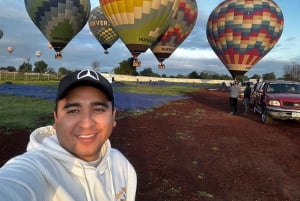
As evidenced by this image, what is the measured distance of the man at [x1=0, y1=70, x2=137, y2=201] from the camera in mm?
1812

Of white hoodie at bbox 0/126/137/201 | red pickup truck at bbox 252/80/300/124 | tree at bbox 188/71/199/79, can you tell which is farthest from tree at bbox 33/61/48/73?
white hoodie at bbox 0/126/137/201

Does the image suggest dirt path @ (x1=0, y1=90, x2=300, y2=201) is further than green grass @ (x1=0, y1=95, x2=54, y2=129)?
No

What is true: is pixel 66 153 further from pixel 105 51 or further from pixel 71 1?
pixel 105 51

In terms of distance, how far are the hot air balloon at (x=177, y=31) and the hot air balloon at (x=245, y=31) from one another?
404 centimetres

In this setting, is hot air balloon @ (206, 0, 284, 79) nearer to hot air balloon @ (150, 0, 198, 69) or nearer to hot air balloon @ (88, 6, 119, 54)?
hot air balloon @ (150, 0, 198, 69)

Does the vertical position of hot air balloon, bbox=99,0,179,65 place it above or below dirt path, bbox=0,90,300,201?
above

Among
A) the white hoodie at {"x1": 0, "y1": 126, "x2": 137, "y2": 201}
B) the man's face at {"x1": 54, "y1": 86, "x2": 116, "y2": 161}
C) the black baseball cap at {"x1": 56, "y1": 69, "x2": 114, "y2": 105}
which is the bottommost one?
the white hoodie at {"x1": 0, "y1": 126, "x2": 137, "y2": 201}

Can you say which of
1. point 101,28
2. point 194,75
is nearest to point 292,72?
point 194,75

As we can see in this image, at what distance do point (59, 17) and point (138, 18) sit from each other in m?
11.6

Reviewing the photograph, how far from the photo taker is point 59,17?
3375 centimetres

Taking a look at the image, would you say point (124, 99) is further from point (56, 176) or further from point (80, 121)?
point (56, 176)

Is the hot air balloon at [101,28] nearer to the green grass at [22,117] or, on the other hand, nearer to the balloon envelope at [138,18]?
the balloon envelope at [138,18]

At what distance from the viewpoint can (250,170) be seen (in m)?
7.86

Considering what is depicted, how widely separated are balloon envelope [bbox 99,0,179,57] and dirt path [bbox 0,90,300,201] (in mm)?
12054
